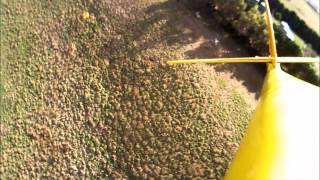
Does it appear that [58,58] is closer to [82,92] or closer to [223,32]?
[82,92]

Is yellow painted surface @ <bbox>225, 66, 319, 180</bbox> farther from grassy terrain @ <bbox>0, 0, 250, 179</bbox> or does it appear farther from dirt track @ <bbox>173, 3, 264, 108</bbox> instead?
dirt track @ <bbox>173, 3, 264, 108</bbox>

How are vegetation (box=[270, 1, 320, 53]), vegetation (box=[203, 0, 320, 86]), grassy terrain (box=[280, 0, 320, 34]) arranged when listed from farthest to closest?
grassy terrain (box=[280, 0, 320, 34])
vegetation (box=[270, 1, 320, 53])
vegetation (box=[203, 0, 320, 86])

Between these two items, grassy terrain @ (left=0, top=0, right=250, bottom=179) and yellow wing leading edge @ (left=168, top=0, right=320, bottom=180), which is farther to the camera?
grassy terrain @ (left=0, top=0, right=250, bottom=179)

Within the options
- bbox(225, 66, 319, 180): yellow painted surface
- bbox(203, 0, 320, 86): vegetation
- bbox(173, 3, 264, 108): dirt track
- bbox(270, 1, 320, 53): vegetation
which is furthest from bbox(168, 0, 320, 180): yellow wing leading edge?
bbox(270, 1, 320, 53): vegetation

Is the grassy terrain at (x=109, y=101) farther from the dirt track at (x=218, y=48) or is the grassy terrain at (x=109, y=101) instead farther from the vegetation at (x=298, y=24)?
the vegetation at (x=298, y=24)

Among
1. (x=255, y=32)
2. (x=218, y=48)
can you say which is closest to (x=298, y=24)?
(x=255, y=32)

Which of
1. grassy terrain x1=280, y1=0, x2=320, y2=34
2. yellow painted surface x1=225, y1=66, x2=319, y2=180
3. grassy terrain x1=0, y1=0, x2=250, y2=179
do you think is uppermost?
yellow painted surface x1=225, y1=66, x2=319, y2=180

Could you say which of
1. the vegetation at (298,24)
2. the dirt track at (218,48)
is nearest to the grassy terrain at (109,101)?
the dirt track at (218,48)
